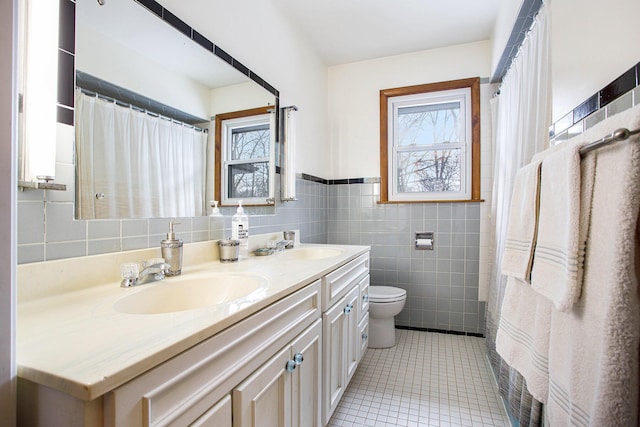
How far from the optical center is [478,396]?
170 cm

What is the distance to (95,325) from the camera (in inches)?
23.7

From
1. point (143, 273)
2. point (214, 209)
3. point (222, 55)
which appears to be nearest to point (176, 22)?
point (222, 55)

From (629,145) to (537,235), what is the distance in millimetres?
368

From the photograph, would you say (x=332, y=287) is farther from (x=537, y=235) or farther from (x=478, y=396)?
(x=478, y=396)

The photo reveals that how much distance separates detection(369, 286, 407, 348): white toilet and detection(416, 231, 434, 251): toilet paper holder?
1.56 ft

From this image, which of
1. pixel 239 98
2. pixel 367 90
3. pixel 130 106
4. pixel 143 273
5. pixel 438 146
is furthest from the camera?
pixel 367 90

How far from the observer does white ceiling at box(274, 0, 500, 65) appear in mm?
2041

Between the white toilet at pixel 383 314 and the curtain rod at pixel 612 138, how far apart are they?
1.80 meters

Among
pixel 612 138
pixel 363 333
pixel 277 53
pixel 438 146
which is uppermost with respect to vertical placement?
pixel 277 53

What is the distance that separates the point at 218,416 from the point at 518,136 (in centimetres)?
190

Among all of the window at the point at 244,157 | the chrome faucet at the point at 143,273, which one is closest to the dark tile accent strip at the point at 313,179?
the window at the point at 244,157

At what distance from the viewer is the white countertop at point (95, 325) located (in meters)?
0.44

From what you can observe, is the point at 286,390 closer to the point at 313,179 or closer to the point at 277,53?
the point at 313,179

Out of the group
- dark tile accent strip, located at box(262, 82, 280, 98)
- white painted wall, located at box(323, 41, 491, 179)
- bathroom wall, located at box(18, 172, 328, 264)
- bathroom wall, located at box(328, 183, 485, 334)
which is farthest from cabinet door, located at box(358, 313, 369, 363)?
dark tile accent strip, located at box(262, 82, 280, 98)
